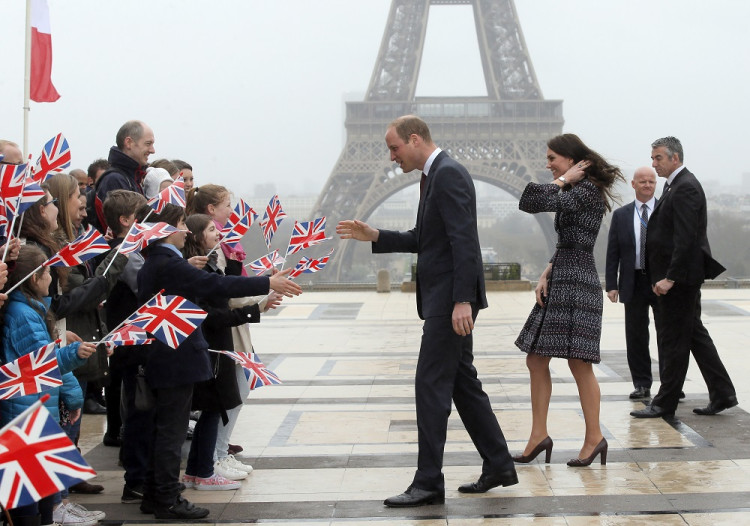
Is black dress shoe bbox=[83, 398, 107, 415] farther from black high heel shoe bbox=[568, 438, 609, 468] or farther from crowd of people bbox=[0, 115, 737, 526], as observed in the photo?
black high heel shoe bbox=[568, 438, 609, 468]

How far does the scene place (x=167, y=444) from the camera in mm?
5082

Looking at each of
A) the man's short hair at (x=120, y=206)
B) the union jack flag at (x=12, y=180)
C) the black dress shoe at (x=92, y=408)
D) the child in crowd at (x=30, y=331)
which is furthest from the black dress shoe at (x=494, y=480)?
the black dress shoe at (x=92, y=408)

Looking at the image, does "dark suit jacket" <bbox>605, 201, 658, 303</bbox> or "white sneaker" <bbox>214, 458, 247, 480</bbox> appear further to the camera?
"dark suit jacket" <bbox>605, 201, 658, 303</bbox>

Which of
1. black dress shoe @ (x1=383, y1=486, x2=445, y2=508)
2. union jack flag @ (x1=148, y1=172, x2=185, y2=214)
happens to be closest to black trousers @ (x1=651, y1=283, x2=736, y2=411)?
black dress shoe @ (x1=383, y1=486, x2=445, y2=508)

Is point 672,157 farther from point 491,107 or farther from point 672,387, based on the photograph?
point 491,107

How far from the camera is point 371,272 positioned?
76.6m

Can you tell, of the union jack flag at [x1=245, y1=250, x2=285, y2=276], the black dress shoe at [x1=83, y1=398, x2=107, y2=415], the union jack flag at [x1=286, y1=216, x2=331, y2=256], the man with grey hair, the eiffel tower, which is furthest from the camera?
the eiffel tower

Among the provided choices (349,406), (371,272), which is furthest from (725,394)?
(371,272)

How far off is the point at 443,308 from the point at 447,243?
328 millimetres

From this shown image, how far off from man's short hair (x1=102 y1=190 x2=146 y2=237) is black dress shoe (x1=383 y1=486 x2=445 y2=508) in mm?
2056

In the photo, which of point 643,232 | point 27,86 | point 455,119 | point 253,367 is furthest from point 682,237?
point 455,119

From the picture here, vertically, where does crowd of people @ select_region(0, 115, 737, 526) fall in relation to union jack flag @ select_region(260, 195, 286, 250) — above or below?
below

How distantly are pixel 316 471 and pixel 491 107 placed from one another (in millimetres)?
58137

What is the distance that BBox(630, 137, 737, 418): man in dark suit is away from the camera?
23.5 feet
